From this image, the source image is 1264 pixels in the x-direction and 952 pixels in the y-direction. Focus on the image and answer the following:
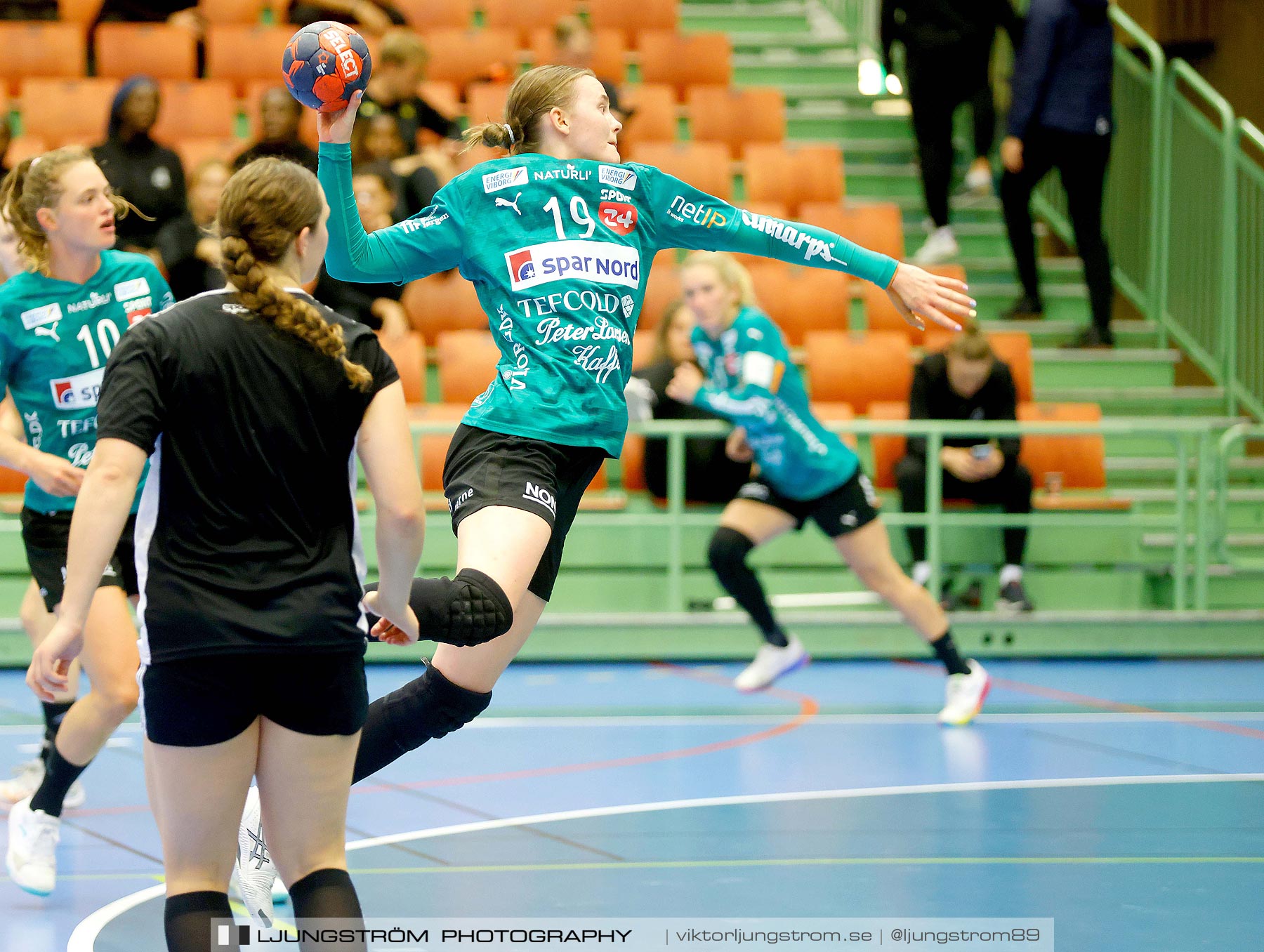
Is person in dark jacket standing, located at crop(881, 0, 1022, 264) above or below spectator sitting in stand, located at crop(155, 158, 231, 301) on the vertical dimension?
above

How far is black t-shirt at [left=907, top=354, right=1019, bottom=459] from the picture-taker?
829 centimetres

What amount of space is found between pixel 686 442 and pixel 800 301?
1634 mm

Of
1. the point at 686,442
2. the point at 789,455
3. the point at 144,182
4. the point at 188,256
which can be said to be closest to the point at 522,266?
the point at 789,455

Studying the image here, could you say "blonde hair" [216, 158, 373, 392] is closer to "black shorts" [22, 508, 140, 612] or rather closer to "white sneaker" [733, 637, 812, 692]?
"black shorts" [22, 508, 140, 612]

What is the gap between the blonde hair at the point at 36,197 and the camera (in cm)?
437

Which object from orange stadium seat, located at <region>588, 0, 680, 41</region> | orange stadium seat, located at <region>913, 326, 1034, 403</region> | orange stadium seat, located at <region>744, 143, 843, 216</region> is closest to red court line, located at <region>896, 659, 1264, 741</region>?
orange stadium seat, located at <region>913, 326, 1034, 403</region>

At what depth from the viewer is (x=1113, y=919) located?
396 centimetres

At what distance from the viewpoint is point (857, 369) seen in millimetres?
8984

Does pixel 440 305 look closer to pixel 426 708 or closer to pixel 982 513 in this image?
pixel 982 513

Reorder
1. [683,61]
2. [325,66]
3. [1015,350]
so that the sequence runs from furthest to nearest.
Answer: [683,61], [1015,350], [325,66]

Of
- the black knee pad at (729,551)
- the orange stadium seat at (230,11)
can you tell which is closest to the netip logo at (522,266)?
the black knee pad at (729,551)

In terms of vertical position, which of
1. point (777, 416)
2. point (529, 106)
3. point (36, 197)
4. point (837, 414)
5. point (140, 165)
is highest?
point (140, 165)

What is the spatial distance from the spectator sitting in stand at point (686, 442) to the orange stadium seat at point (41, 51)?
517cm

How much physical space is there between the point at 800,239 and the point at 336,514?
5.49 feet
